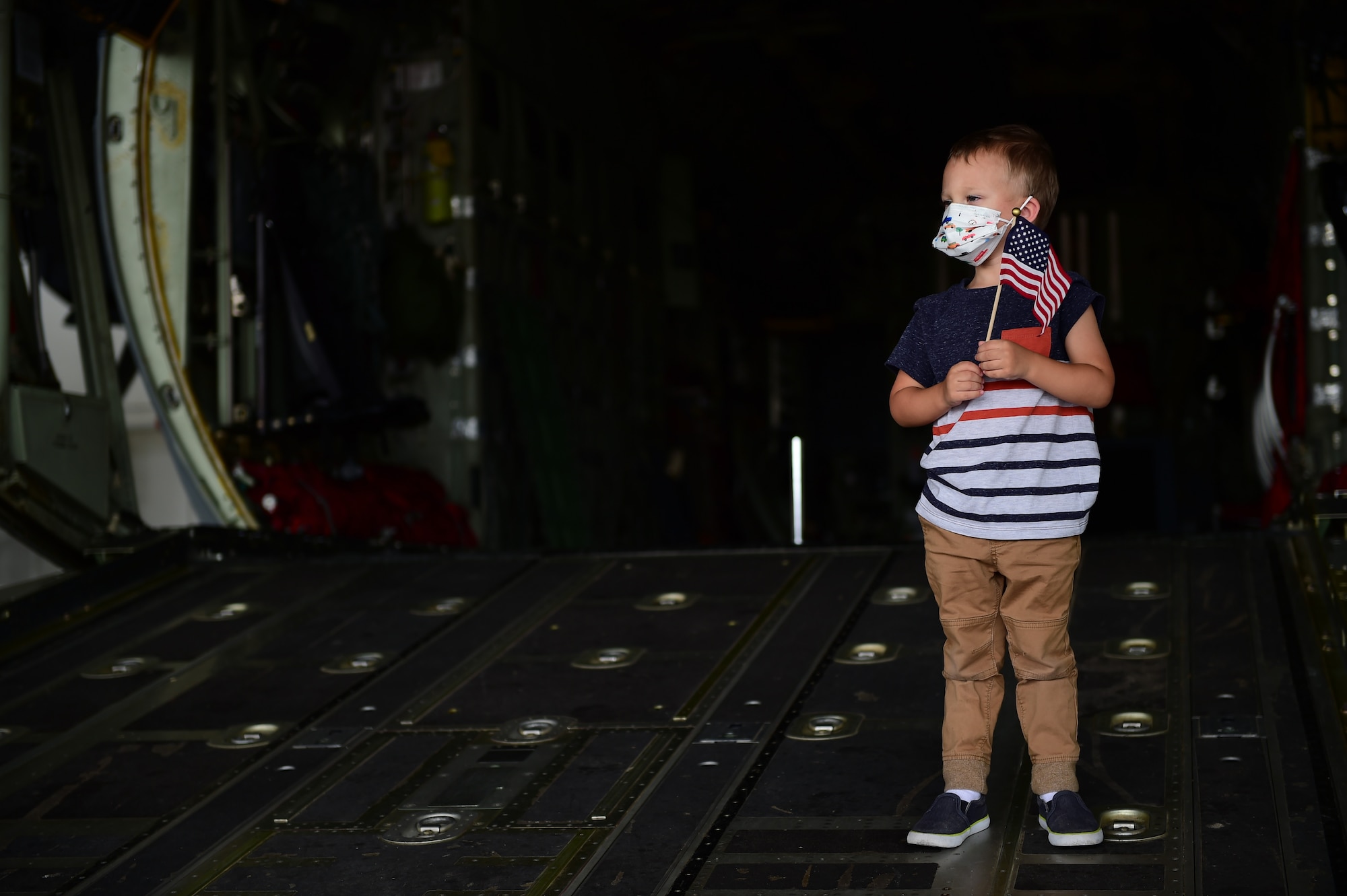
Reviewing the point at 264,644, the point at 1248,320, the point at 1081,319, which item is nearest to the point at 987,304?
the point at 1081,319

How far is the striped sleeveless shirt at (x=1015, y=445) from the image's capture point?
2.40m

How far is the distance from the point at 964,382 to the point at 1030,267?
23 cm

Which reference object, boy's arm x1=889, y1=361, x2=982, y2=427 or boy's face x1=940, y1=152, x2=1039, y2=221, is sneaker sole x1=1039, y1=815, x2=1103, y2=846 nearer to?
boy's arm x1=889, y1=361, x2=982, y2=427

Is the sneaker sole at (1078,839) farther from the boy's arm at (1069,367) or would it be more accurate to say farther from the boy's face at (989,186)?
the boy's face at (989,186)

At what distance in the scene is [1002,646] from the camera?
8.20ft

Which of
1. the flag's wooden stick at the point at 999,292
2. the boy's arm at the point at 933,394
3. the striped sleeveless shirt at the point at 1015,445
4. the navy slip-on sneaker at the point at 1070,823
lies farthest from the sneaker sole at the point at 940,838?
the flag's wooden stick at the point at 999,292

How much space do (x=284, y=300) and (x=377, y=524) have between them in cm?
120

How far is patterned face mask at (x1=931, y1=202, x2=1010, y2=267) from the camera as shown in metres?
2.37

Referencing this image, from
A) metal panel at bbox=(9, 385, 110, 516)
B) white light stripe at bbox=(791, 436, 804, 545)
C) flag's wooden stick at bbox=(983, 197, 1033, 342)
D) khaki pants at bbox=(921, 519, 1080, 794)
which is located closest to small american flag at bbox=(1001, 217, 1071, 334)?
flag's wooden stick at bbox=(983, 197, 1033, 342)

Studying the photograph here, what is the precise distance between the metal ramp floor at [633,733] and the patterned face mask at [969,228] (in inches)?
41.4

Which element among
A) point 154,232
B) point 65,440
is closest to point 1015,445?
point 65,440

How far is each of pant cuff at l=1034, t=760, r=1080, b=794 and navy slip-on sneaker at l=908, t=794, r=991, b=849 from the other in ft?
0.37

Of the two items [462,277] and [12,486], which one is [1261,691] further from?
[462,277]

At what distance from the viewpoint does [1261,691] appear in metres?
3.12
